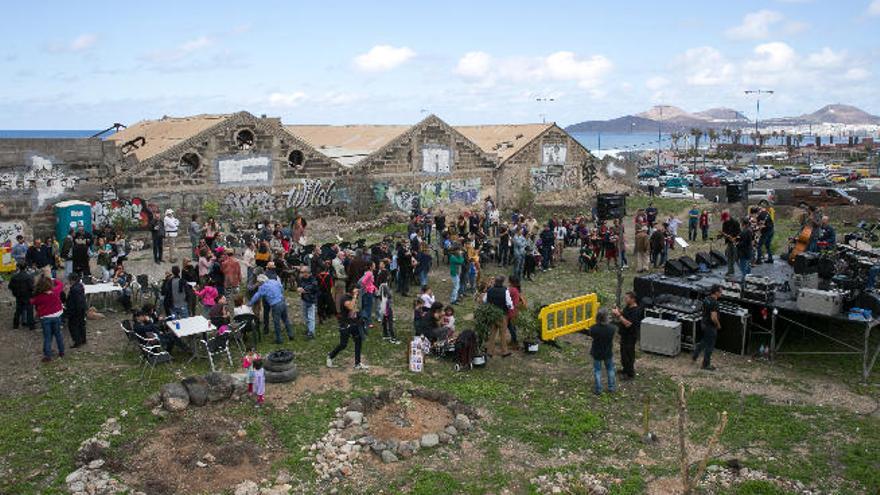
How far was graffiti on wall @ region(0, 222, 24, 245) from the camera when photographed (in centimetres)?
2169

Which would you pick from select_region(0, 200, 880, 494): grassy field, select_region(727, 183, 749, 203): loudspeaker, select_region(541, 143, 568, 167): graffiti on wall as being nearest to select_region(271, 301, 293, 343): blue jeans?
select_region(0, 200, 880, 494): grassy field

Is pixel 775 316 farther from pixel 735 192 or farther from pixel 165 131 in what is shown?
pixel 165 131

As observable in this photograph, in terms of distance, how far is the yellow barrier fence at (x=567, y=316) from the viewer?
14.9 metres

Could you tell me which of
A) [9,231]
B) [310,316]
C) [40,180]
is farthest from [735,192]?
[9,231]

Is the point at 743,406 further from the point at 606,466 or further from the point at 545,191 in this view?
the point at 545,191

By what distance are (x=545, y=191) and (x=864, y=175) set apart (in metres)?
38.8

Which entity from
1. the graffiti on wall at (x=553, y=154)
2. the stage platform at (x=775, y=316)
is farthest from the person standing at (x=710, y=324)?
the graffiti on wall at (x=553, y=154)

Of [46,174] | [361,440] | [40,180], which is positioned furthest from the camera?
[46,174]

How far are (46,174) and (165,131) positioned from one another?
9.87 metres

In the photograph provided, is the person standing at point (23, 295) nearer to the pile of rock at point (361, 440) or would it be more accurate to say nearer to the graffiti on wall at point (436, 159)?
the pile of rock at point (361, 440)

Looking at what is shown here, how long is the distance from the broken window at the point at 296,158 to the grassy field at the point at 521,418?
14.0 metres

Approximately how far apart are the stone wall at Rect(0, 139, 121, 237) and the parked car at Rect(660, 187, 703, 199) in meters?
33.4

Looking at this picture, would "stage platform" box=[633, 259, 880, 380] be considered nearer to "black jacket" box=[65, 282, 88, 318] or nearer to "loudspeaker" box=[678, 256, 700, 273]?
"loudspeaker" box=[678, 256, 700, 273]

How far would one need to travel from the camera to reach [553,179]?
124 ft
